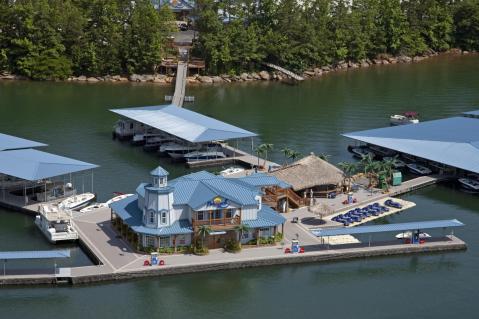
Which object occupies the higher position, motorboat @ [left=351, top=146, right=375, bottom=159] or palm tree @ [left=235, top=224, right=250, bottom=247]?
motorboat @ [left=351, top=146, right=375, bottom=159]

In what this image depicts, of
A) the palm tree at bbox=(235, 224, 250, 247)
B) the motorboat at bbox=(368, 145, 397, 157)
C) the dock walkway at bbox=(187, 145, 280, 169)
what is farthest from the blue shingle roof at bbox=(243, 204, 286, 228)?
the motorboat at bbox=(368, 145, 397, 157)

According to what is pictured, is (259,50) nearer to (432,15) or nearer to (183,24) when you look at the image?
(183,24)

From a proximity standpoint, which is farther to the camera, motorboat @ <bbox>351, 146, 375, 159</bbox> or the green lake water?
motorboat @ <bbox>351, 146, 375, 159</bbox>

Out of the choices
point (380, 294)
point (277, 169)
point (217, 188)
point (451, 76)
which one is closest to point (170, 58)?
point (451, 76)

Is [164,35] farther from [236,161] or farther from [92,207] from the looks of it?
[92,207]

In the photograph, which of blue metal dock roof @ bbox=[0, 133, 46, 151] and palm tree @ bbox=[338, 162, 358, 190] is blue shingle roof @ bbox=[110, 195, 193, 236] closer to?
blue metal dock roof @ bbox=[0, 133, 46, 151]

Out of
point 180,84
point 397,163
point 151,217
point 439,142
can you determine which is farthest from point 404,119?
point 151,217

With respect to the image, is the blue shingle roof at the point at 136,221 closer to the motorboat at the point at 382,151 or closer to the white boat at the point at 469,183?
the white boat at the point at 469,183
